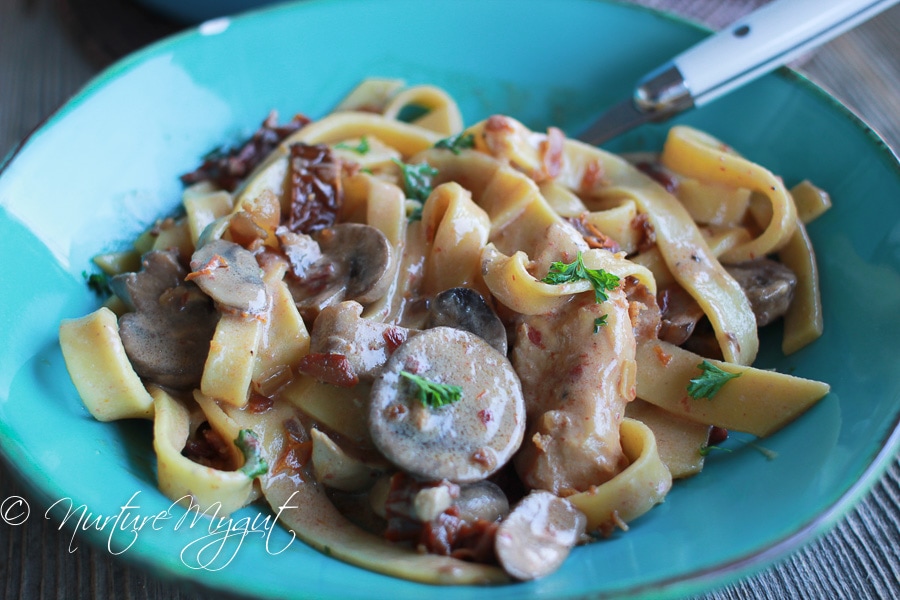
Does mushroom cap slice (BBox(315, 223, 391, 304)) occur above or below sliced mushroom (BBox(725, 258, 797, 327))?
above

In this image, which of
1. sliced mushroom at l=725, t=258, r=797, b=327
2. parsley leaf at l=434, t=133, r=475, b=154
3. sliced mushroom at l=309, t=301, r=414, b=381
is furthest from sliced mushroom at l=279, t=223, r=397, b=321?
sliced mushroom at l=725, t=258, r=797, b=327

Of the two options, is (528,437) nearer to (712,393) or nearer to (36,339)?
(712,393)

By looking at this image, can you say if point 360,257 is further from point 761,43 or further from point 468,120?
point 761,43

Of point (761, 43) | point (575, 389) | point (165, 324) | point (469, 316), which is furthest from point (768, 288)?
point (165, 324)

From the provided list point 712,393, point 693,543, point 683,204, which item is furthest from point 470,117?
point 693,543

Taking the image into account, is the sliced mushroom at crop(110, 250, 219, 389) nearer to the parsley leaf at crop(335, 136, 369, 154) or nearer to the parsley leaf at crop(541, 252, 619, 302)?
the parsley leaf at crop(335, 136, 369, 154)

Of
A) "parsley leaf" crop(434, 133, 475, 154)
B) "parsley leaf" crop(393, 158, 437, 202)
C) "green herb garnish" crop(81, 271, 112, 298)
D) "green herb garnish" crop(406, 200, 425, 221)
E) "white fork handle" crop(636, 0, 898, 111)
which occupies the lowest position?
"green herb garnish" crop(81, 271, 112, 298)

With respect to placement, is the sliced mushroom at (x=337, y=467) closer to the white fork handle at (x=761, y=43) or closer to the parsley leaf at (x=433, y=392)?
the parsley leaf at (x=433, y=392)
